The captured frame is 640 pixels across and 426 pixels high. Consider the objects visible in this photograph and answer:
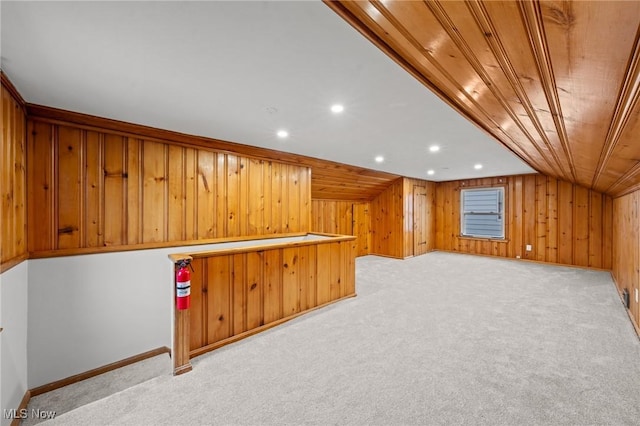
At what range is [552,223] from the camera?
531cm

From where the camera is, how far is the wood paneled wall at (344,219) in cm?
574

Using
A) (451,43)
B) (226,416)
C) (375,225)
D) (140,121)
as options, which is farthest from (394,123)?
(375,225)

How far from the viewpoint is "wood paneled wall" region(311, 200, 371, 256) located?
18.8 feet

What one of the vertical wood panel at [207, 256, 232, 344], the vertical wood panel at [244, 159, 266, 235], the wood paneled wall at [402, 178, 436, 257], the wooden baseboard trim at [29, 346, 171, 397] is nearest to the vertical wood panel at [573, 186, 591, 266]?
the wood paneled wall at [402, 178, 436, 257]

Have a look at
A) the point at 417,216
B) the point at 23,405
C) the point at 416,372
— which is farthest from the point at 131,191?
the point at 417,216

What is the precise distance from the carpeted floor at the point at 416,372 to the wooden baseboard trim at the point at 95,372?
34.5 inches

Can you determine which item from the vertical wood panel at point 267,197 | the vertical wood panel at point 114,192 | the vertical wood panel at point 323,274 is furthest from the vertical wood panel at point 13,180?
the vertical wood panel at point 323,274

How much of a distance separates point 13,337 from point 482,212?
7.56 metres

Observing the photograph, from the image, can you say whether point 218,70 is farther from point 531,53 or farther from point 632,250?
Answer: point 632,250

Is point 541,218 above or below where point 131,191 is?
below

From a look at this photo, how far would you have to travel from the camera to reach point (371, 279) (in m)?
4.30

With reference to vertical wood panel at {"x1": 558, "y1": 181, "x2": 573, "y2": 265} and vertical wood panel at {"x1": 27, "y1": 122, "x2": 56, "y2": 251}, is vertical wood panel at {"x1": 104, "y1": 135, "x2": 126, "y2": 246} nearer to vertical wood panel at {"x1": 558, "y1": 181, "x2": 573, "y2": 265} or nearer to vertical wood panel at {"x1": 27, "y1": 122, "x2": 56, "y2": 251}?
vertical wood panel at {"x1": 27, "y1": 122, "x2": 56, "y2": 251}

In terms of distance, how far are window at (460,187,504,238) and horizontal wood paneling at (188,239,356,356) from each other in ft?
15.3

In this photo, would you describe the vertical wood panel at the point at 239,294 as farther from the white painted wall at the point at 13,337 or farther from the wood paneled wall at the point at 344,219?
the wood paneled wall at the point at 344,219
